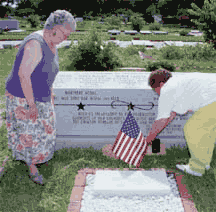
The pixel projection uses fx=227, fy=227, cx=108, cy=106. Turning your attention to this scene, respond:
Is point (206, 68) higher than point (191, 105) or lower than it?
lower

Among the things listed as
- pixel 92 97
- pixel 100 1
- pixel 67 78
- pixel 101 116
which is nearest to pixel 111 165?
pixel 101 116

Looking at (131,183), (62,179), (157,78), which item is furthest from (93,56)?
(131,183)

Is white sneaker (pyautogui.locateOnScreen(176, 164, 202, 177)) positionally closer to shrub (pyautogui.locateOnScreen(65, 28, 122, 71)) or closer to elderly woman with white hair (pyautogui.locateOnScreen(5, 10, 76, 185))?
elderly woman with white hair (pyautogui.locateOnScreen(5, 10, 76, 185))

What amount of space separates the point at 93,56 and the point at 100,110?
13.1 ft

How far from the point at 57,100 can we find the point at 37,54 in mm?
1338

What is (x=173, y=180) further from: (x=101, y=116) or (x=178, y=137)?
(x=101, y=116)

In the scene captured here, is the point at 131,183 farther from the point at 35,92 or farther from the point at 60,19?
the point at 60,19

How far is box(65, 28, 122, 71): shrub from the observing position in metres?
7.17

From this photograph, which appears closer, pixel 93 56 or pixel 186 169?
pixel 186 169

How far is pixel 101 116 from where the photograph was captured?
3.57 meters

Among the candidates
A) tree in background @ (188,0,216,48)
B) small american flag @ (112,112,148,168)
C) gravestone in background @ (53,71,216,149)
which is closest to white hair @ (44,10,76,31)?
gravestone in background @ (53,71,216,149)

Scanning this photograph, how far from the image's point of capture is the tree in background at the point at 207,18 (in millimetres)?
7672

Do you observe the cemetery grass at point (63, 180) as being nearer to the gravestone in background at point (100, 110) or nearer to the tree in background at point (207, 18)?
the gravestone in background at point (100, 110)

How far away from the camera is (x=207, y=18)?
25.8ft
